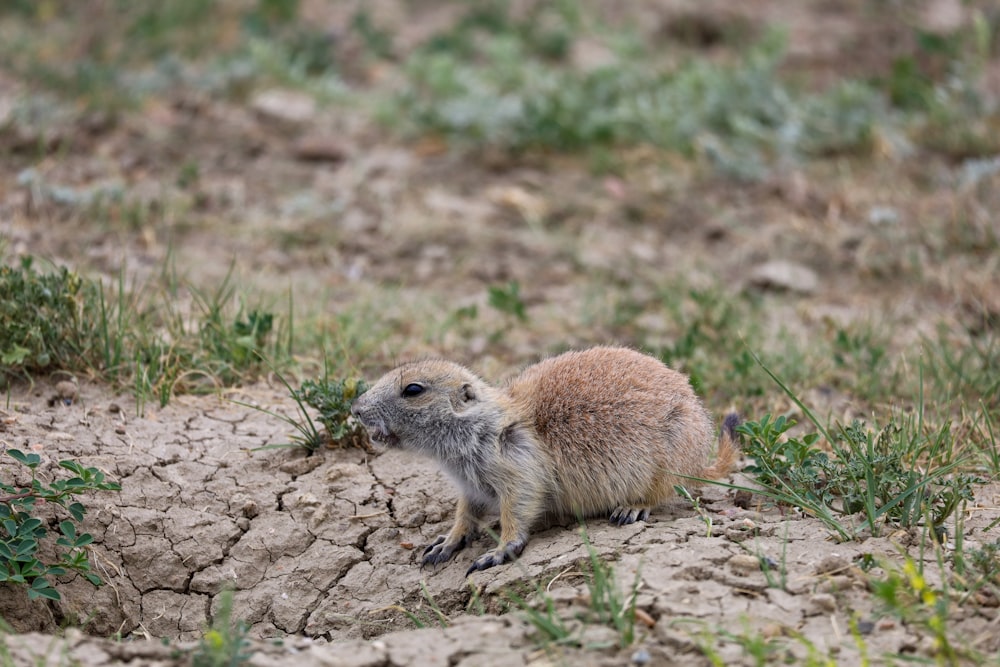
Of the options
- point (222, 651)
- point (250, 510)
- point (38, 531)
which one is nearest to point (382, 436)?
point (250, 510)

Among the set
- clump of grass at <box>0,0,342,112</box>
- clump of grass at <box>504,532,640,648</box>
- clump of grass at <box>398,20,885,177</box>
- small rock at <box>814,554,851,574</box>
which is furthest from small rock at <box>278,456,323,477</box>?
clump of grass at <box>0,0,342,112</box>

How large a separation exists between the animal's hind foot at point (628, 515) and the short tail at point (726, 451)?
1.24 ft

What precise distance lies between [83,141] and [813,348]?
230 inches

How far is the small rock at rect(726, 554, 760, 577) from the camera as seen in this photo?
13.1ft

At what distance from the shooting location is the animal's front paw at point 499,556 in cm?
442

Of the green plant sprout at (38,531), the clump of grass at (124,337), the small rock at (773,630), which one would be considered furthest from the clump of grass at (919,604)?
the clump of grass at (124,337)

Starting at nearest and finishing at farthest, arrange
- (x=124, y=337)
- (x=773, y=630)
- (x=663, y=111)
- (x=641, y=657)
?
(x=641, y=657), (x=773, y=630), (x=124, y=337), (x=663, y=111)

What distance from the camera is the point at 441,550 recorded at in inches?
183

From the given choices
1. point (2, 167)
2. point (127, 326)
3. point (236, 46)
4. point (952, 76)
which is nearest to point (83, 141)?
point (2, 167)

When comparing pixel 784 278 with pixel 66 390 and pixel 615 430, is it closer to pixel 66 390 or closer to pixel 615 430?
pixel 615 430

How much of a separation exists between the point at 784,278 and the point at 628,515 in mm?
3669

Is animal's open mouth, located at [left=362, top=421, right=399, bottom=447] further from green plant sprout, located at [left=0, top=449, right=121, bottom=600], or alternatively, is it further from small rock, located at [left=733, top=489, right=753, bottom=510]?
small rock, located at [left=733, top=489, right=753, bottom=510]

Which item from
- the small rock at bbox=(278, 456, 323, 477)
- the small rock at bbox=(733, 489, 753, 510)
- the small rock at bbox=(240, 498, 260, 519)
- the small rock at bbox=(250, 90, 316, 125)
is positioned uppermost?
the small rock at bbox=(250, 90, 316, 125)

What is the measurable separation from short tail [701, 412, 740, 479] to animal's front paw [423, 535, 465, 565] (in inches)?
44.2
